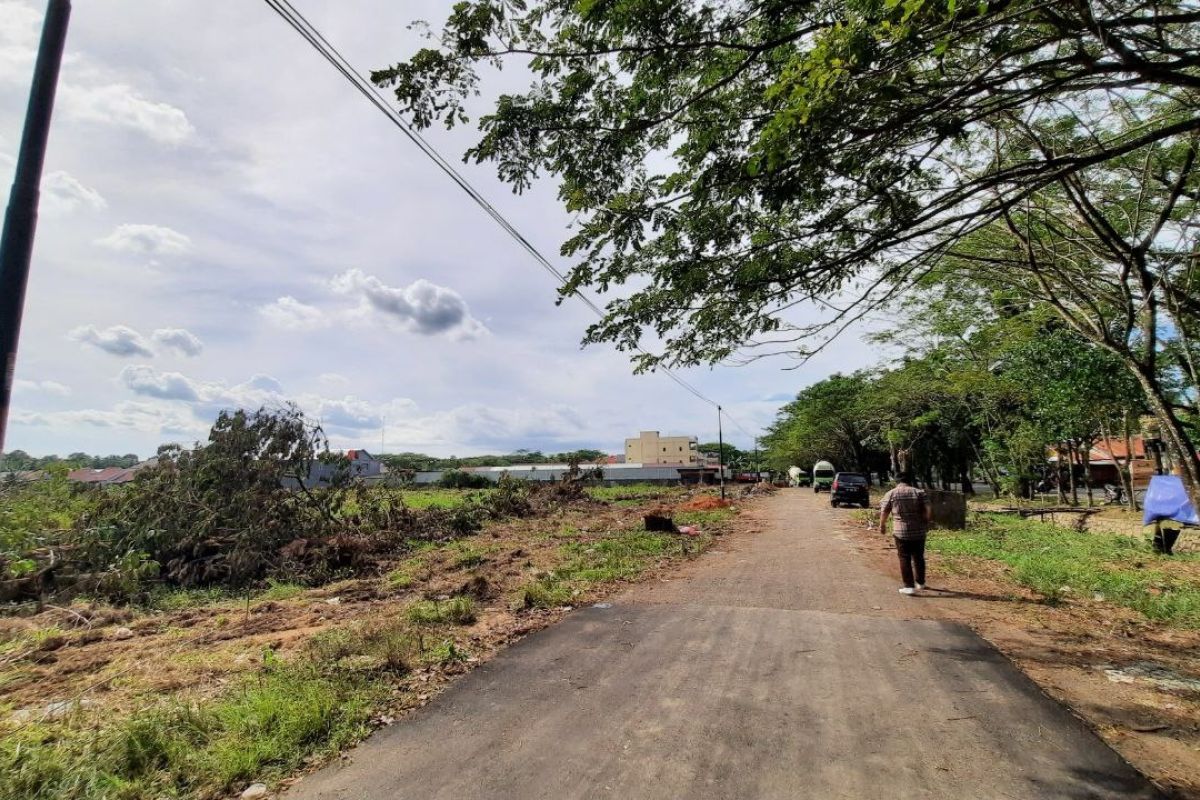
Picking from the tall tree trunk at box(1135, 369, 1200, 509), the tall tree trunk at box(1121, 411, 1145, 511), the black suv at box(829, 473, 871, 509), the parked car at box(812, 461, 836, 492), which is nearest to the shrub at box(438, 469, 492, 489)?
the parked car at box(812, 461, 836, 492)

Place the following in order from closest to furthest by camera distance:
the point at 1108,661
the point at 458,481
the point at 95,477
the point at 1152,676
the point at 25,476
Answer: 1. the point at 1152,676
2. the point at 1108,661
3. the point at 25,476
4. the point at 95,477
5. the point at 458,481

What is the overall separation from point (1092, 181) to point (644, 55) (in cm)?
904

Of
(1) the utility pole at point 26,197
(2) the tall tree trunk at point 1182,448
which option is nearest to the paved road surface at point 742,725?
(1) the utility pole at point 26,197

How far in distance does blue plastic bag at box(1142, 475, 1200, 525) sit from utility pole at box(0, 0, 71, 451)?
1644 centimetres

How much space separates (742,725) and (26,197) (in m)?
4.62

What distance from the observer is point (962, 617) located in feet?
22.2

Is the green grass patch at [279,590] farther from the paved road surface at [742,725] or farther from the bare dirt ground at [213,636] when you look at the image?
the paved road surface at [742,725]

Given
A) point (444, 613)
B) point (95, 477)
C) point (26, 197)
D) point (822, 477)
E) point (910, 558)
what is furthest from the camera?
point (822, 477)

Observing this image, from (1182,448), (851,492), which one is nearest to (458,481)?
(851,492)

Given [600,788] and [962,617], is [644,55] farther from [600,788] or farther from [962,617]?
[962,617]

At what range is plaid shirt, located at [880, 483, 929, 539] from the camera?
26.5 feet

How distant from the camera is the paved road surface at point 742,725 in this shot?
10.7 feet

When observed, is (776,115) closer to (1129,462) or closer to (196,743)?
(196,743)

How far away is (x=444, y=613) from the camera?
7270 millimetres
